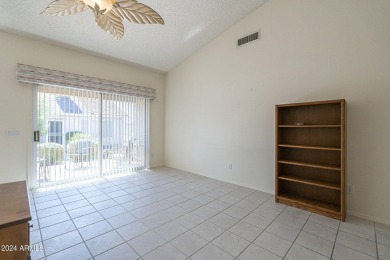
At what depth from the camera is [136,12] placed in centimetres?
190

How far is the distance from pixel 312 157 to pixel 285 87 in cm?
125

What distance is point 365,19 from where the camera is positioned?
2.47 metres

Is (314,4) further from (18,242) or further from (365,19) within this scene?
(18,242)

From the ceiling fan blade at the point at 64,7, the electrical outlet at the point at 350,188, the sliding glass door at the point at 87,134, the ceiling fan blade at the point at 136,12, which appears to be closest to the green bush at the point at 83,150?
the sliding glass door at the point at 87,134

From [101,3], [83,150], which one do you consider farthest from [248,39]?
[83,150]

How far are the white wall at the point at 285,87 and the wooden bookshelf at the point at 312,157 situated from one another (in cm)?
17

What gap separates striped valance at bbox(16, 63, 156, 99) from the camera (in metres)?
3.23

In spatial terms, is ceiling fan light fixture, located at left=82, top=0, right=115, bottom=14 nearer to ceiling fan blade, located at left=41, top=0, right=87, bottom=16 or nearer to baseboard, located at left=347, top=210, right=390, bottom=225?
ceiling fan blade, located at left=41, top=0, right=87, bottom=16

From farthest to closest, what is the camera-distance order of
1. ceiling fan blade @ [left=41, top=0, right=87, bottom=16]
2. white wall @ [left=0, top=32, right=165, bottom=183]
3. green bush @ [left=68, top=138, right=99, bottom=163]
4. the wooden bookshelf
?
green bush @ [left=68, top=138, right=99, bottom=163] < white wall @ [left=0, top=32, right=165, bottom=183] < the wooden bookshelf < ceiling fan blade @ [left=41, top=0, right=87, bottom=16]

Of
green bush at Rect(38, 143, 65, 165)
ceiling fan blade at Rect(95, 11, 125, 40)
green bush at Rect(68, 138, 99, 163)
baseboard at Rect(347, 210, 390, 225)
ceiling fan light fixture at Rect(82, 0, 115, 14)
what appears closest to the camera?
ceiling fan light fixture at Rect(82, 0, 115, 14)

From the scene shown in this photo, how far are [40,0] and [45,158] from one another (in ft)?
8.80

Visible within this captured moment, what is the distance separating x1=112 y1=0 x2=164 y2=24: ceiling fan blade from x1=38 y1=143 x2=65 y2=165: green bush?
3.02 metres

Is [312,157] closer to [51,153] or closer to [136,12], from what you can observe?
[136,12]

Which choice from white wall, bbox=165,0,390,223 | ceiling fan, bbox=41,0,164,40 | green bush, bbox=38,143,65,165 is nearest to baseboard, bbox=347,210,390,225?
white wall, bbox=165,0,390,223
